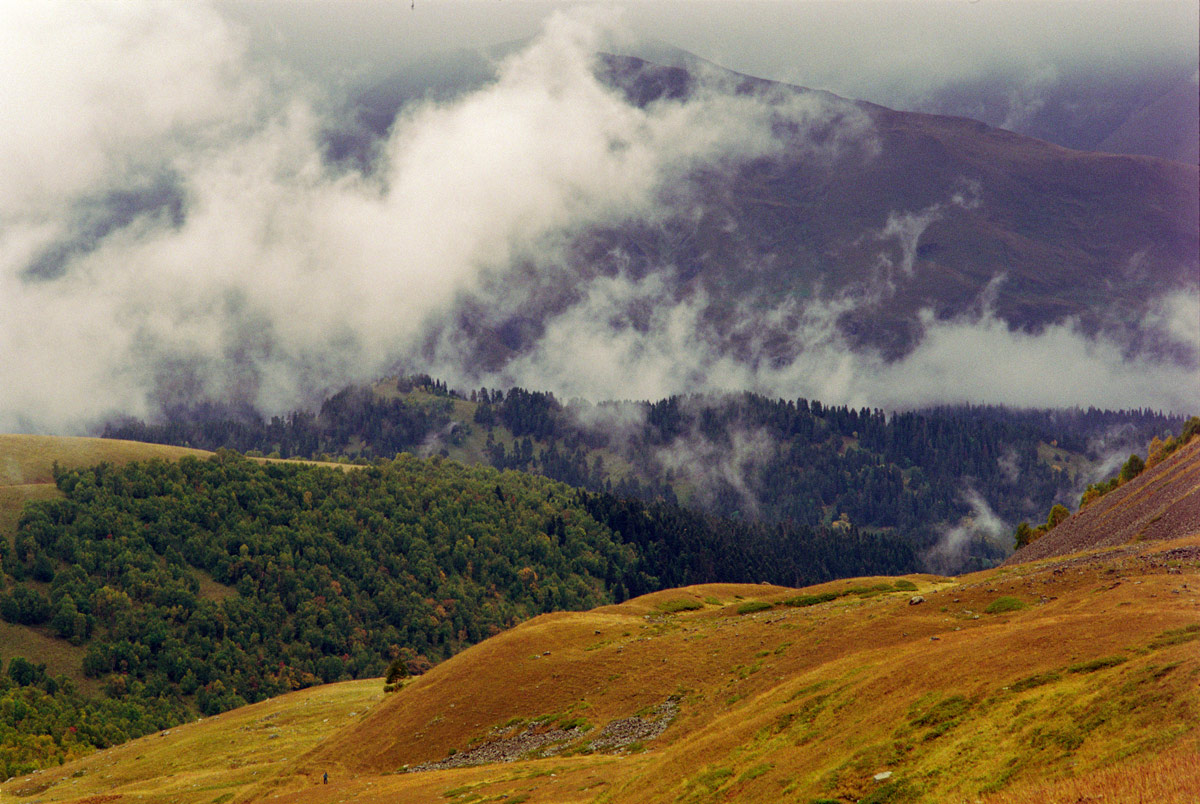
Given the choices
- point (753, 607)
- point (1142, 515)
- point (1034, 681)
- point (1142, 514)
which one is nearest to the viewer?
point (1034, 681)

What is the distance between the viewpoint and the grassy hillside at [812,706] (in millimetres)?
36719

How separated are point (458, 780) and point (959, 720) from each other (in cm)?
3900

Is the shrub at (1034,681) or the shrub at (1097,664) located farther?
the shrub at (1034,681)

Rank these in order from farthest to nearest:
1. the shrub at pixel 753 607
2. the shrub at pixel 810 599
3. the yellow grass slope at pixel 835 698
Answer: the shrub at pixel 810 599, the shrub at pixel 753 607, the yellow grass slope at pixel 835 698

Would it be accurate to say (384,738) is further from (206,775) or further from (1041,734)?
(1041,734)

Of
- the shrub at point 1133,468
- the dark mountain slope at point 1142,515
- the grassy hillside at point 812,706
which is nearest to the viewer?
the grassy hillside at point 812,706

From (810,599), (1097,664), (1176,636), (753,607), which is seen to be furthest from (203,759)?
(1176,636)

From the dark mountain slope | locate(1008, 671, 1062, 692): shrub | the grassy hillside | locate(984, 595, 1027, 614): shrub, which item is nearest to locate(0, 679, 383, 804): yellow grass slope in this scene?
the grassy hillside

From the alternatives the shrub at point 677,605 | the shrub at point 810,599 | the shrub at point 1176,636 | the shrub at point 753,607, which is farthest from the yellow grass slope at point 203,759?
the shrub at point 1176,636

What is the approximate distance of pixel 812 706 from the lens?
173 ft

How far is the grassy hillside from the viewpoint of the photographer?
36719 mm

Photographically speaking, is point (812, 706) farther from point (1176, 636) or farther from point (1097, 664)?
point (1176, 636)

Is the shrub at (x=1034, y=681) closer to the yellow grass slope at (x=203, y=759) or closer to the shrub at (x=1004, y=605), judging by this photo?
the shrub at (x=1004, y=605)

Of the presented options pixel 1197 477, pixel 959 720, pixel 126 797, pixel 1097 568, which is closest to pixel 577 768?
pixel 959 720
